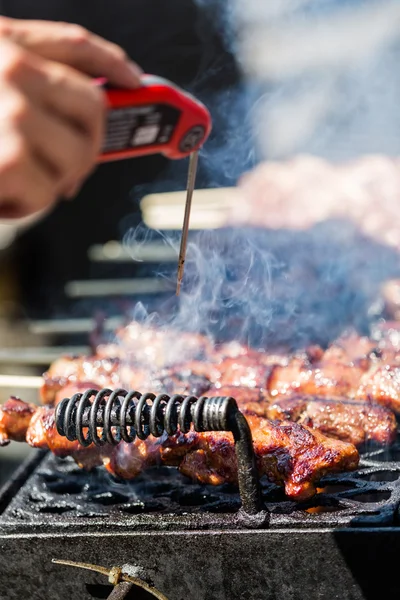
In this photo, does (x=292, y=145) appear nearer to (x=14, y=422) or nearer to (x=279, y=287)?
(x=279, y=287)

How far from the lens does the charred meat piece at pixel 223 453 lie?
2809mm

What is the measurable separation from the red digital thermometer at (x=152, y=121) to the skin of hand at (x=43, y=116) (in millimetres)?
173

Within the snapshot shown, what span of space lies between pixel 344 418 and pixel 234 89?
397cm

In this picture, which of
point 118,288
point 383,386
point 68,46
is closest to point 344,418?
point 383,386

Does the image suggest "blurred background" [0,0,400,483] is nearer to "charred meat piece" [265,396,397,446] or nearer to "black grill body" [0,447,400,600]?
"charred meat piece" [265,396,397,446]

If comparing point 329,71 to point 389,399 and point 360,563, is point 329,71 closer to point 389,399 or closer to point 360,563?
point 389,399

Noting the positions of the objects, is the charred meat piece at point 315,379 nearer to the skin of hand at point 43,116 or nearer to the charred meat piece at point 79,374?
the charred meat piece at point 79,374

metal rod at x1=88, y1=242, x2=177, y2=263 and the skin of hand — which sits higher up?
the skin of hand

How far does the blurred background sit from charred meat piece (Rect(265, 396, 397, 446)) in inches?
104

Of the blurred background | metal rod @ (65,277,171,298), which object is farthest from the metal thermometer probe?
the blurred background

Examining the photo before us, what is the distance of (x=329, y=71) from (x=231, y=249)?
2.33 meters

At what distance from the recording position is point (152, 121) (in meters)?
2.06

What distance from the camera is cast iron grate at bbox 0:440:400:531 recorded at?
8.62 ft

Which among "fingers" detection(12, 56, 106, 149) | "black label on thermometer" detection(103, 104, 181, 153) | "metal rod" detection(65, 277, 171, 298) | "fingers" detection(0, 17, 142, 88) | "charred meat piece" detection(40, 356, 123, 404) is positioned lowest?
"metal rod" detection(65, 277, 171, 298)
